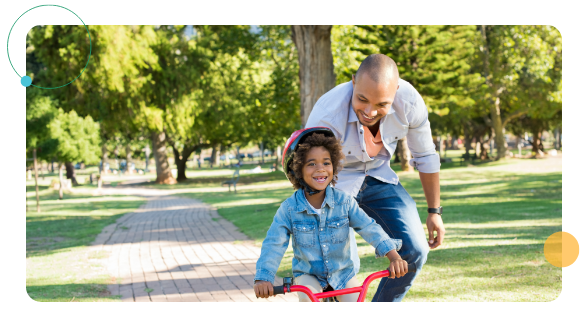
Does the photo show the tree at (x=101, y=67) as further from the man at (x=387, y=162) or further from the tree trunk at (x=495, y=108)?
the man at (x=387, y=162)

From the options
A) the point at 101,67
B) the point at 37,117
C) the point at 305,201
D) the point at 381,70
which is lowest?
the point at 305,201

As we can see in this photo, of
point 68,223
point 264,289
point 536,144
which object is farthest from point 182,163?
point 264,289

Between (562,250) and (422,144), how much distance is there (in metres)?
1.50

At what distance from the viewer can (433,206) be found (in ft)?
12.2

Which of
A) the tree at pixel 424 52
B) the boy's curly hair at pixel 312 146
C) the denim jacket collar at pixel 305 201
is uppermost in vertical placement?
the tree at pixel 424 52

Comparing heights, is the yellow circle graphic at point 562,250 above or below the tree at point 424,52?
below

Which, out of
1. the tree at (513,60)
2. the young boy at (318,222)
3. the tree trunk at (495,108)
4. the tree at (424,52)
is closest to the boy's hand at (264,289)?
the young boy at (318,222)

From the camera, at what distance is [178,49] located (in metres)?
29.6

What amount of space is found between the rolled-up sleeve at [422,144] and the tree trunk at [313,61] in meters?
6.43

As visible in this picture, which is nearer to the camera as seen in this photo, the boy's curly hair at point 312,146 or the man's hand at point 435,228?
the boy's curly hair at point 312,146

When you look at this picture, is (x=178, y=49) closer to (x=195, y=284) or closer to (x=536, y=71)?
(x=536, y=71)

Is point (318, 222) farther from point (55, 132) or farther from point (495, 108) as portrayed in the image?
point (495, 108)

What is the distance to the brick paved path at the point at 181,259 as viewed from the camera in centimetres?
627

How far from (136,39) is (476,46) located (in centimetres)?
1765
